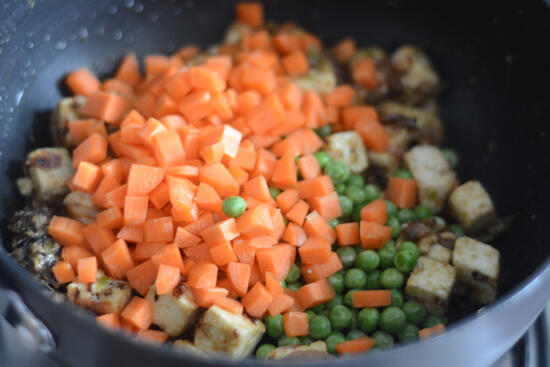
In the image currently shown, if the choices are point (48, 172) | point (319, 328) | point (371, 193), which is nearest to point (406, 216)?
point (371, 193)

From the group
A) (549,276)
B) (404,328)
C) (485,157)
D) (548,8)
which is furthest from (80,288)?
(548,8)

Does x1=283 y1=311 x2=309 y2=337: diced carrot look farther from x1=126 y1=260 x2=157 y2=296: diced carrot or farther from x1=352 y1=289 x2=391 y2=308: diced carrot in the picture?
x1=126 y1=260 x2=157 y2=296: diced carrot

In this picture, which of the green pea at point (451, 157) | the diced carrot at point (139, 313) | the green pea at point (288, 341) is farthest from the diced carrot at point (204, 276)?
the green pea at point (451, 157)

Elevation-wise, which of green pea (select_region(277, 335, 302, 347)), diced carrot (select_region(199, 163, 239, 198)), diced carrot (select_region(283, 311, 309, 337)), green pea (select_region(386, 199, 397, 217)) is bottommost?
green pea (select_region(277, 335, 302, 347))

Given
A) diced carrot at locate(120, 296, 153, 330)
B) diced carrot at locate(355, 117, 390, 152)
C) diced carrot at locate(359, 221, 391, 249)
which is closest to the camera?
diced carrot at locate(120, 296, 153, 330)

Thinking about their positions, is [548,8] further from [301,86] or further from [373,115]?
[301,86]

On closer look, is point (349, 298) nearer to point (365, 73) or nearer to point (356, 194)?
point (356, 194)

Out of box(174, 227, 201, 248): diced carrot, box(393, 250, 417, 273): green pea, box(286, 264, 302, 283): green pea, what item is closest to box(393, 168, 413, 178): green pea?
box(393, 250, 417, 273): green pea
